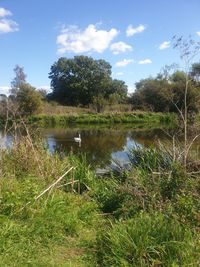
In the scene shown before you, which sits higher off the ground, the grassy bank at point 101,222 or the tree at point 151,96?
the tree at point 151,96

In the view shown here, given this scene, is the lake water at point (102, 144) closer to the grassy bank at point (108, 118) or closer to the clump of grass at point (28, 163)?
the clump of grass at point (28, 163)

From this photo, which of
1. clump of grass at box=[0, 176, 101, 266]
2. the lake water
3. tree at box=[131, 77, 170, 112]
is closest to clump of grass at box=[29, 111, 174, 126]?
tree at box=[131, 77, 170, 112]

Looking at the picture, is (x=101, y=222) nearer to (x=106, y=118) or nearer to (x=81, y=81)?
(x=106, y=118)

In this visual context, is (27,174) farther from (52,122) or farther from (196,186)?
(52,122)

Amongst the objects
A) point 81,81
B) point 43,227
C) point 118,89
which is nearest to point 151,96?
point 118,89

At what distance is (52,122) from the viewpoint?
49250 millimetres

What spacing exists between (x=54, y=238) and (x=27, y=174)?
2643mm

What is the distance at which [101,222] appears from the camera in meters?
6.15

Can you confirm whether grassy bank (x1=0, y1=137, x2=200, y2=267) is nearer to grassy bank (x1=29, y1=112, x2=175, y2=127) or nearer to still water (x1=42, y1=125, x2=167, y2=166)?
still water (x1=42, y1=125, x2=167, y2=166)

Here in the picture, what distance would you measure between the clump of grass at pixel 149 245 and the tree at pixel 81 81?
2278 inches

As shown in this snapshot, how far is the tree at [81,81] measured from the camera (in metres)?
64.8

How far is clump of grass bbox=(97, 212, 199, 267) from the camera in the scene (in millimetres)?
4383

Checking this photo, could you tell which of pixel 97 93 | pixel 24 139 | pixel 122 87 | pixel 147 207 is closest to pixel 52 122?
pixel 97 93

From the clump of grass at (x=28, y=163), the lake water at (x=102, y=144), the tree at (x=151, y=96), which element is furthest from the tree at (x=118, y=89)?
the clump of grass at (x=28, y=163)
